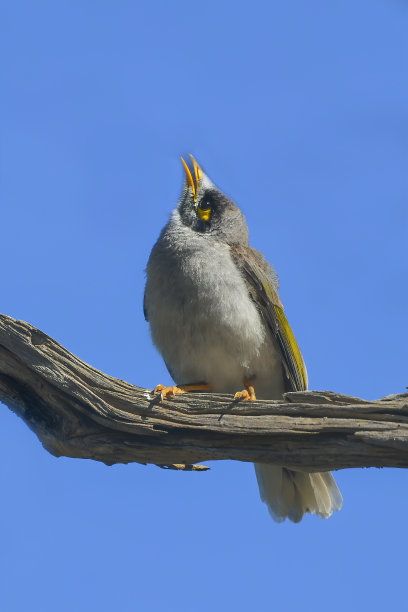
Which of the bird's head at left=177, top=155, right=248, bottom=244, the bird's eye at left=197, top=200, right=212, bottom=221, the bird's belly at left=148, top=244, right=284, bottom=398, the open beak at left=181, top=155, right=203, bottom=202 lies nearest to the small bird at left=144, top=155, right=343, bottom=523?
the bird's belly at left=148, top=244, right=284, bottom=398

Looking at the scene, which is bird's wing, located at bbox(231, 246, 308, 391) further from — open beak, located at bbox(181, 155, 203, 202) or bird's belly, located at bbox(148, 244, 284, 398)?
open beak, located at bbox(181, 155, 203, 202)

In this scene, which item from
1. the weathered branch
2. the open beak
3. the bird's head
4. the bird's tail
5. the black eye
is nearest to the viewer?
the weathered branch

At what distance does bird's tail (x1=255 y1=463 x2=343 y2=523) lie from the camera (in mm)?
7371

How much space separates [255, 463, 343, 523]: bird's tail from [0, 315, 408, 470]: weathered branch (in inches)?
66.3

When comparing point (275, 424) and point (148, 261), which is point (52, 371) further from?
point (148, 261)

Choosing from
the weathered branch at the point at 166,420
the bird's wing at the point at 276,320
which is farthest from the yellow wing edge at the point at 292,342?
the weathered branch at the point at 166,420

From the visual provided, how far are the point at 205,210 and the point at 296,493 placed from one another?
3.07m

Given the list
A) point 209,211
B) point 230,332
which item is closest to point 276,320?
point 230,332

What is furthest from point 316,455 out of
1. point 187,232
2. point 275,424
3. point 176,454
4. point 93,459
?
point 187,232

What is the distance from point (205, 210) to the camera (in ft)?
26.9

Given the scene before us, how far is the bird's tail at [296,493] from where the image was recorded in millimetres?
7371

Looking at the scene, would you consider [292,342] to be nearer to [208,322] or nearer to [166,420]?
[208,322]

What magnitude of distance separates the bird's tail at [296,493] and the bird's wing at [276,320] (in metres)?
0.86

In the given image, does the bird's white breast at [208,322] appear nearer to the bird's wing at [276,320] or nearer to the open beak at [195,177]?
the bird's wing at [276,320]
